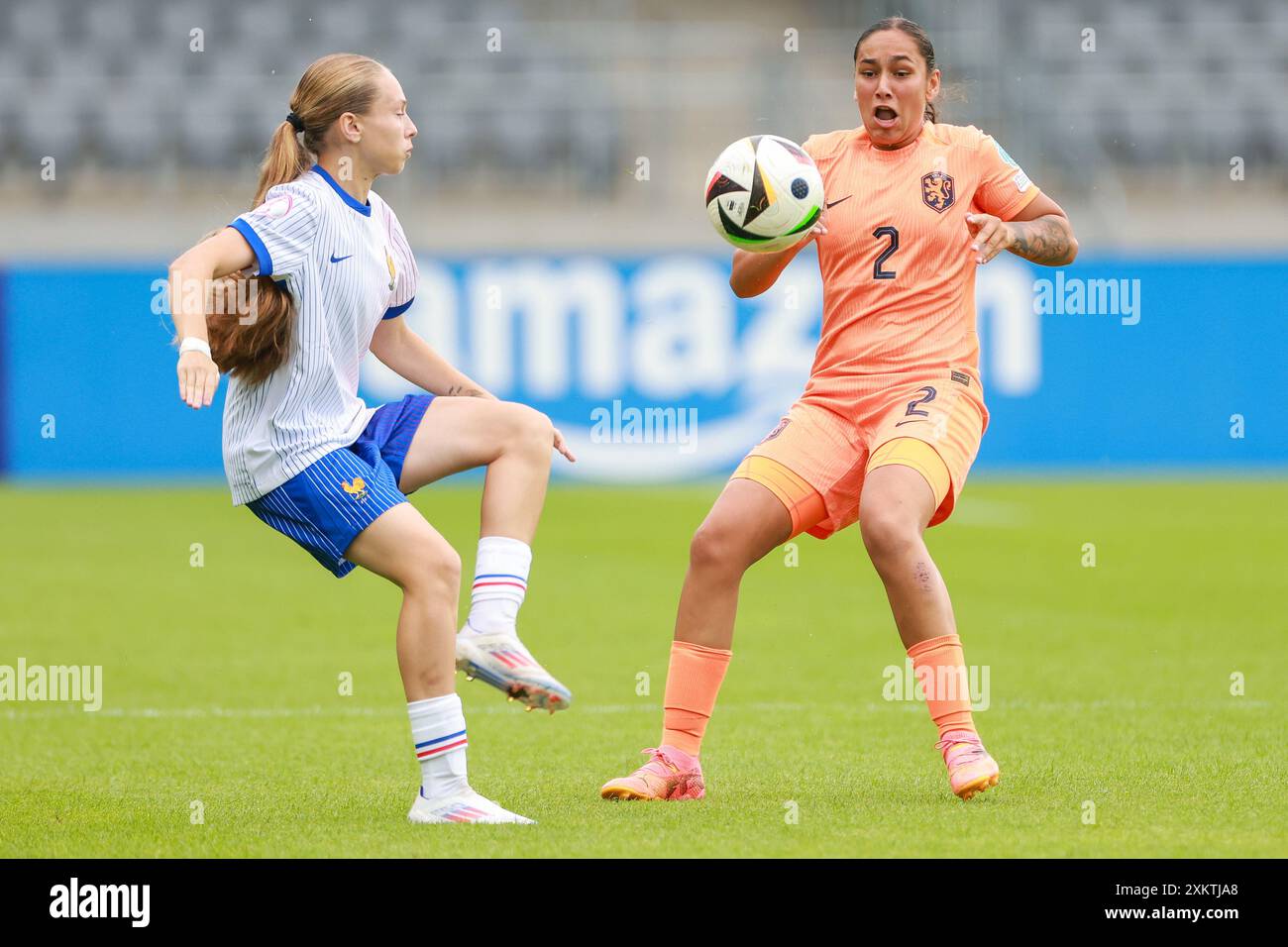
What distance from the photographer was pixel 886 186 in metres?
5.42

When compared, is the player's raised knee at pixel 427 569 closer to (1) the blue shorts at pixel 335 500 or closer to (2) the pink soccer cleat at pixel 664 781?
(1) the blue shorts at pixel 335 500

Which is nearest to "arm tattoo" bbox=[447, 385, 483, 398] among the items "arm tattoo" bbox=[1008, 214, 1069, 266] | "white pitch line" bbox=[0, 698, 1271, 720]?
"arm tattoo" bbox=[1008, 214, 1069, 266]

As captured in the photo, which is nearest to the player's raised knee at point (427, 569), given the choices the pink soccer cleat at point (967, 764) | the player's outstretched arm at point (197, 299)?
the player's outstretched arm at point (197, 299)

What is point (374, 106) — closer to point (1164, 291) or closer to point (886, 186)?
point (886, 186)

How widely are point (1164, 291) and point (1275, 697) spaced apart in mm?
12090

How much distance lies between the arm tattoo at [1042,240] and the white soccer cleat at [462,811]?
2.08 meters

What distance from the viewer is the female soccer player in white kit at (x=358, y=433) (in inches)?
188

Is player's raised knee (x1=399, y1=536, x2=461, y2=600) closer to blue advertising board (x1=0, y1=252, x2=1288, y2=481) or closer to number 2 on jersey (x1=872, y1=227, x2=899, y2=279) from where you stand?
number 2 on jersey (x1=872, y1=227, x2=899, y2=279)

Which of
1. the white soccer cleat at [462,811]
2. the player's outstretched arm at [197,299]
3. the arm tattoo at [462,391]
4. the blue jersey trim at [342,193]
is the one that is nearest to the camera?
the player's outstretched arm at [197,299]

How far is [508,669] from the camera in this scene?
471 centimetres

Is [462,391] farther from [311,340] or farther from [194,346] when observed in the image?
[194,346]

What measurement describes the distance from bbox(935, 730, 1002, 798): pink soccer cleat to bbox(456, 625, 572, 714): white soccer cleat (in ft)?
3.66
